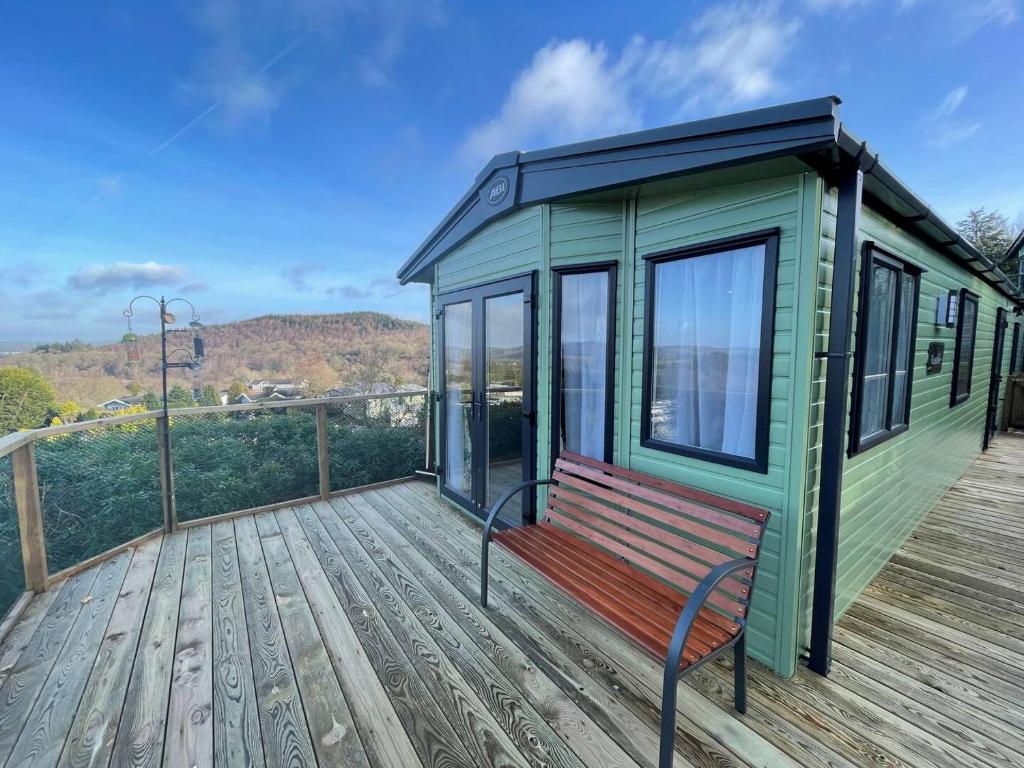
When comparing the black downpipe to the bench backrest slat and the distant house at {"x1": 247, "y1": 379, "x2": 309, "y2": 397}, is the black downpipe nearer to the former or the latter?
the bench backrest slat

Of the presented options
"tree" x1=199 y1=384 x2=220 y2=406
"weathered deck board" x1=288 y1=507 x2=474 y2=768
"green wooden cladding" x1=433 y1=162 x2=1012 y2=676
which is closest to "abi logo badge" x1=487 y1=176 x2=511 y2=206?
"green wooden cladding" x1=433 y1=162 x2=1012 y2=676

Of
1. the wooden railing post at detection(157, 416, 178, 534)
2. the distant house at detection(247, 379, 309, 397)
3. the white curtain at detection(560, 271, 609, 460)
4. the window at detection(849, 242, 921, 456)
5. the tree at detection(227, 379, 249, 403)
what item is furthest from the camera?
the tree at detection(227, 379, 249, 403)

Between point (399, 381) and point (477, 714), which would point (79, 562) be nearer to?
point (477, 714)

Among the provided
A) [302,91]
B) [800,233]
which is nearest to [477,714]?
[800,233]

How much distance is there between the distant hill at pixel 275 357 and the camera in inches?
227

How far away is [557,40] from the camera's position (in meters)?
5.95

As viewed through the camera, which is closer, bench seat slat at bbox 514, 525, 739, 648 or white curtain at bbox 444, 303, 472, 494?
bench seat slat at bbox 514, 525, 739, 648

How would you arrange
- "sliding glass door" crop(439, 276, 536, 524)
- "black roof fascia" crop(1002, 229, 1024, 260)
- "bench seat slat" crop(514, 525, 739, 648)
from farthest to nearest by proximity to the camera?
"black roof fascia" crop(1002, 229, 1024, 260), "sliding glass door" crop(439, 276, 536, 524), "bench seat slat" crop(514, 525, 739, 648)

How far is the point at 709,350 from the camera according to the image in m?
2.16

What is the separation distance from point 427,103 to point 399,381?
508 centimetres

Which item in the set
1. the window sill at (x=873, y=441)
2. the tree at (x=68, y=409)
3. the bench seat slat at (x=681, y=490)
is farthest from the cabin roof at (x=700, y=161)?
the tree at (x=68, y=409)

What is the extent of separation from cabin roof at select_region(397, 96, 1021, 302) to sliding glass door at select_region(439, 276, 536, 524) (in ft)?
2.10

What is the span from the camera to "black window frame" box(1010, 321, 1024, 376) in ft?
25.2

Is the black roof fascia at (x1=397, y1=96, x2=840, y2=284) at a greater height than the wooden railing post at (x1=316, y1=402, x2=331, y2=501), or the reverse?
the black roof fascia at (x1=397, y1=96, x2=840, y2=284)
